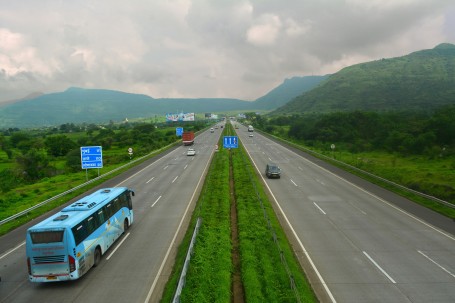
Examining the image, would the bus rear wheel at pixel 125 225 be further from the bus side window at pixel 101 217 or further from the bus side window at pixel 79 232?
the bus side window at pixel 79 232

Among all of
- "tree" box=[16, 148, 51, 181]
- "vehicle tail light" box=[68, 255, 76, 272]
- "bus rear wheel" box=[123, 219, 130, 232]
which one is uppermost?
"vehicle tail light" box=[68, 255, 76, 272]

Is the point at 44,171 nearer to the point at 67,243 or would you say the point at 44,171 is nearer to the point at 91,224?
the point at 91,224

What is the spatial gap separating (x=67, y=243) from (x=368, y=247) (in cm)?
1659

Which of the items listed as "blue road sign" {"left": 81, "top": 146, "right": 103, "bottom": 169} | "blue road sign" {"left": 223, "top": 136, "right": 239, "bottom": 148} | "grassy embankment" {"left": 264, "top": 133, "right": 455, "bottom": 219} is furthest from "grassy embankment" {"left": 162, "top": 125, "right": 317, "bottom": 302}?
"blue road sign" {"left": 223, "top": 136, "right": 239, "bottom": 148}

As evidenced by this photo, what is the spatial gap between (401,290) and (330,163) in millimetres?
40616

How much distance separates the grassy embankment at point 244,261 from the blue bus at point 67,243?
443 cm

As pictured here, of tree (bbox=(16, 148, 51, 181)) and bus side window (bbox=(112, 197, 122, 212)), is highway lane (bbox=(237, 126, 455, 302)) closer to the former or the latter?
bus side window (bbox=(112, 197, 122, 212))

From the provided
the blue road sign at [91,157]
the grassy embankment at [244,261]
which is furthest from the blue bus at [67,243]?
the blue road sign at [91,157]

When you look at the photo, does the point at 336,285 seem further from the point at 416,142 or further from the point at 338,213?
the point at 416,142

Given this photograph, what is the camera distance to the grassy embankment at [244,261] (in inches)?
549

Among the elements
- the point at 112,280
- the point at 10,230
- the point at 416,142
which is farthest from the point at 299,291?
the point at 416,142

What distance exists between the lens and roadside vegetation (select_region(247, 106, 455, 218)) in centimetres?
3966

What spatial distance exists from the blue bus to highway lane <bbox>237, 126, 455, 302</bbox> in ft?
37.3

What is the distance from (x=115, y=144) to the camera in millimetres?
112250
